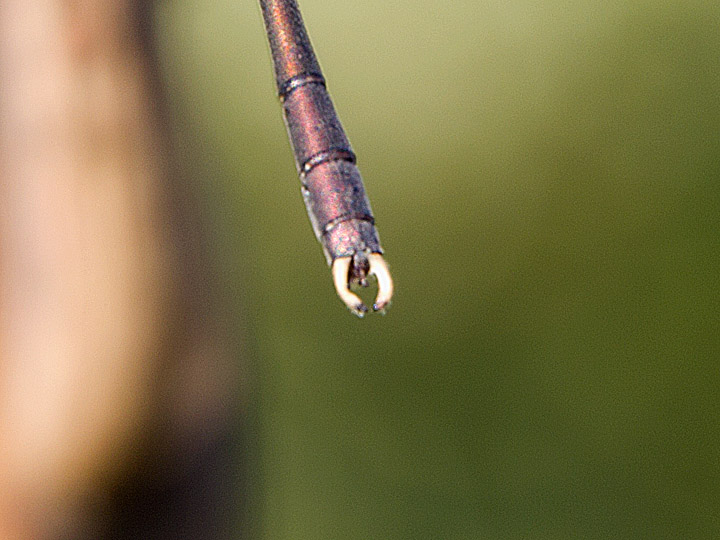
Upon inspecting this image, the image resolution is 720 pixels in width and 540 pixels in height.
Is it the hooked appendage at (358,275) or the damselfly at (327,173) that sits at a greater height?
the damselfly at (327,173)

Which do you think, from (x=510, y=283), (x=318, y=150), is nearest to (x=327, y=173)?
(x=318, y=150)

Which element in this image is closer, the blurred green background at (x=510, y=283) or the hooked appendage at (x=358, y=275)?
the hooked appendage at (x=358, y=275)

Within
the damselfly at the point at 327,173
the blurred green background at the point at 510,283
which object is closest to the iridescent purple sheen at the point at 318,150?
the damselfly at the point at 327,173

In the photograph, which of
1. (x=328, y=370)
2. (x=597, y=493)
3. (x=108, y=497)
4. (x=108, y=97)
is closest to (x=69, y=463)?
(x=108, y=497)

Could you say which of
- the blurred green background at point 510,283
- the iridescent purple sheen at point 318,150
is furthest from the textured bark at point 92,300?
the blurred green background at point 510,283

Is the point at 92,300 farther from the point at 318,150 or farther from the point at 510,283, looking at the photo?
the point at 510,283

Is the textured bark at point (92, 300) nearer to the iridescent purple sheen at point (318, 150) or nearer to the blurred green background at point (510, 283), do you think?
the iridescent purple sheen at point (318, 150)

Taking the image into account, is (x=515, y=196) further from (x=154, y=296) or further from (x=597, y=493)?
(x=154, y=296)
